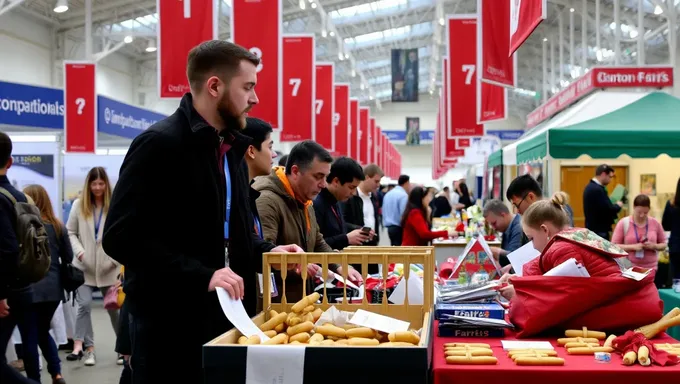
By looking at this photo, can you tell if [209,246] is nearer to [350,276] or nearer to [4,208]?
[350,276]

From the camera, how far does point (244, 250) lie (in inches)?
98.1

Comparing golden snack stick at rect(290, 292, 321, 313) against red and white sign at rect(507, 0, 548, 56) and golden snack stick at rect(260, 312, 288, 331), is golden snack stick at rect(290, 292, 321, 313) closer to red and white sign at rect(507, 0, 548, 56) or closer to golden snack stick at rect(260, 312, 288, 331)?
golden snack stick at rect(260, 312, 288, 331)

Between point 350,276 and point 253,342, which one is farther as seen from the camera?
point 350,276

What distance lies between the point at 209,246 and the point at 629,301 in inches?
53.7

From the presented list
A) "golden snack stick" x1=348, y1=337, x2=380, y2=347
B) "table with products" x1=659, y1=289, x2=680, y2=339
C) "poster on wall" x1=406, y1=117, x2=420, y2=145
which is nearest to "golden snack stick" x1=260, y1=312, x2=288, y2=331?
"golden snack stick" x1=348, y1=337, x2=380, y2=347

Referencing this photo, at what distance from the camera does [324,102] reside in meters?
13.9

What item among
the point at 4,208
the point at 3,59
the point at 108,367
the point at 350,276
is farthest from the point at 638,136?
the point at 3,59

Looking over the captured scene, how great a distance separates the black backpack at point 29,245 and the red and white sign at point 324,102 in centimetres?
1050

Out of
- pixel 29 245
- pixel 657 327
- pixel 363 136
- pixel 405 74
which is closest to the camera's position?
pixel 657 327

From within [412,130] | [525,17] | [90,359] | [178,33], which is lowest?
[90,359]

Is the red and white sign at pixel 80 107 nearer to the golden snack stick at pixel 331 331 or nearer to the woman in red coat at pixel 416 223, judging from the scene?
the woman in red coat at pixel 416 223

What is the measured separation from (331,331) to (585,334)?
86cm

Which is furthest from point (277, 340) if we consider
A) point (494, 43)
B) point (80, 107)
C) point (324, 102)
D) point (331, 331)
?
point (324, 102)

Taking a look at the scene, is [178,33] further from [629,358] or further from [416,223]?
[629,358]
